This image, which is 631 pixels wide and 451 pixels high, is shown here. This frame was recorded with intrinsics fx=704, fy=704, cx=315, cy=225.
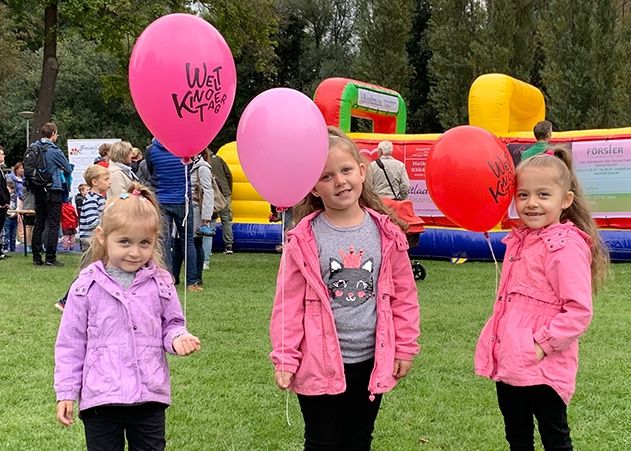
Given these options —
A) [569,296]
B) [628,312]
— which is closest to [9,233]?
[628,312]

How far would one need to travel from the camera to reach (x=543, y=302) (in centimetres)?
256

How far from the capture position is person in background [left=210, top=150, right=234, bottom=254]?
9.94 m

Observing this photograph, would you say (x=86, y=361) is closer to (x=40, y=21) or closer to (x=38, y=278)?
(x=38, y=278)

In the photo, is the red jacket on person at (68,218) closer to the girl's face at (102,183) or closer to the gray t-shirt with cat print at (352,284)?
the girl's face at (102,183)

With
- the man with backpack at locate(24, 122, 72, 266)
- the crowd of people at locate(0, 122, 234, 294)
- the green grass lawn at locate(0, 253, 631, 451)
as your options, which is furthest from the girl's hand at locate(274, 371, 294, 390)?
the man with backpack at locate(24, 122, 72, 266)

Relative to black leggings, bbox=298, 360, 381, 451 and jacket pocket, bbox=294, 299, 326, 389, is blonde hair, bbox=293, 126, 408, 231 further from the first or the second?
black leggings, bbox=298, 360, 381, 451

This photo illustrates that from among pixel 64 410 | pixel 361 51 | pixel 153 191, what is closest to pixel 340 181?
pixel 64 410

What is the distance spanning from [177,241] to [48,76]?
9238 millimetres

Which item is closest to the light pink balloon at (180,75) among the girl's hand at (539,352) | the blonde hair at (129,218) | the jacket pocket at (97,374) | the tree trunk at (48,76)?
the blonde hair at (129,218)

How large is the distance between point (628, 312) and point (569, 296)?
14.1 feet

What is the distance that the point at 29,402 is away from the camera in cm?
392

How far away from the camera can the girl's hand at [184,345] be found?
7.82 feet

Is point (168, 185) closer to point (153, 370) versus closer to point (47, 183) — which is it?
point (47, 183)

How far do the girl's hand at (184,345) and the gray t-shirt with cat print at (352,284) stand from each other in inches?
20.2
